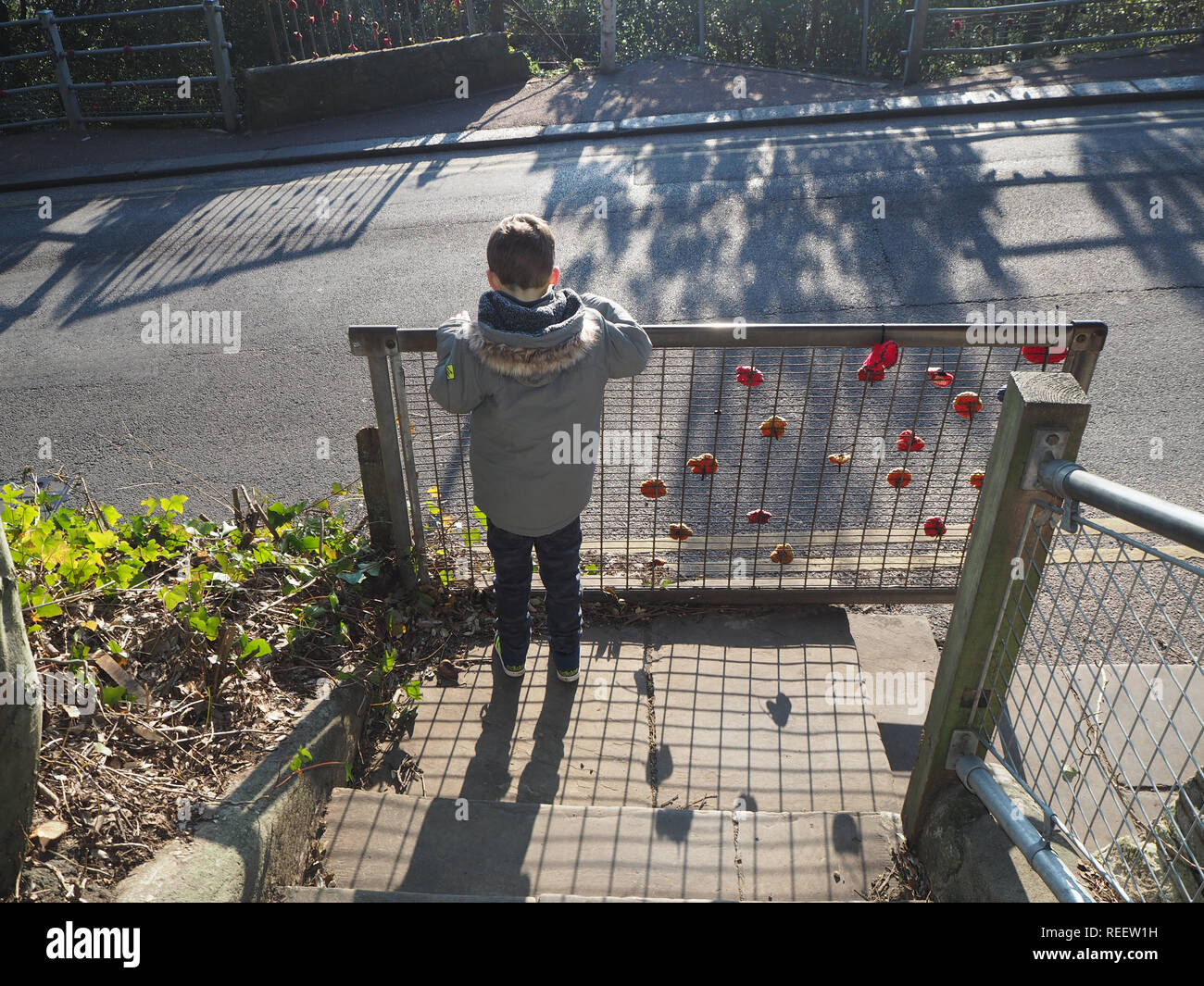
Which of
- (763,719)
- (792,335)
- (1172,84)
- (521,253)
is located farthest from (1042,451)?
(1172,84)

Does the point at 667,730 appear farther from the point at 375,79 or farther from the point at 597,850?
the point at 375,79

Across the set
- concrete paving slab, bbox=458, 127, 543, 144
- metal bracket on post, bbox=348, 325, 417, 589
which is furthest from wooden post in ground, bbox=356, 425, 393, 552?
concrete paving slab, bbox=458, 127, 543, 144

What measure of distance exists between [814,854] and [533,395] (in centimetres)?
168

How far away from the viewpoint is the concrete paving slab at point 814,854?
108 inches

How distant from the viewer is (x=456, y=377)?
9.60 feet

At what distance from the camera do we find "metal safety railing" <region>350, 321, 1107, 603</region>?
11.2ft

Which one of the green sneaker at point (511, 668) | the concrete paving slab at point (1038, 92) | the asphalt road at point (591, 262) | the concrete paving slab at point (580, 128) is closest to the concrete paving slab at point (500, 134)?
the concrete paving slab at point (580, 128)

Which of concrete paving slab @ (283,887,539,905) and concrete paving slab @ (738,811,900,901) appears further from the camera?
concrete paving slab @ (738,811,900,901)

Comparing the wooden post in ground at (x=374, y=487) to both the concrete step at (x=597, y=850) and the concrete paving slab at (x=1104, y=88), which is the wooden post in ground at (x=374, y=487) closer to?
the concrete step at (x=597, y=850)

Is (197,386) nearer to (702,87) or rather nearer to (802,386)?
(802,386)

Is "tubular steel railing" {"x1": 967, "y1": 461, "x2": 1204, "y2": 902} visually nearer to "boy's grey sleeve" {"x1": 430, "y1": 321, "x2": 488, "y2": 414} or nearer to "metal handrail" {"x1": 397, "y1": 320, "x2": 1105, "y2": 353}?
"metal handrail" {"x1": 397, "y1": 320, "x2": 1105, "y2": 353}

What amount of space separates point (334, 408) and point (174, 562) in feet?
8.79

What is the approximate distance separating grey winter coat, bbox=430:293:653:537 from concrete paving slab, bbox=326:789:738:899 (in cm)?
97

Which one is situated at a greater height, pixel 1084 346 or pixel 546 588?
pixel 1084 346
